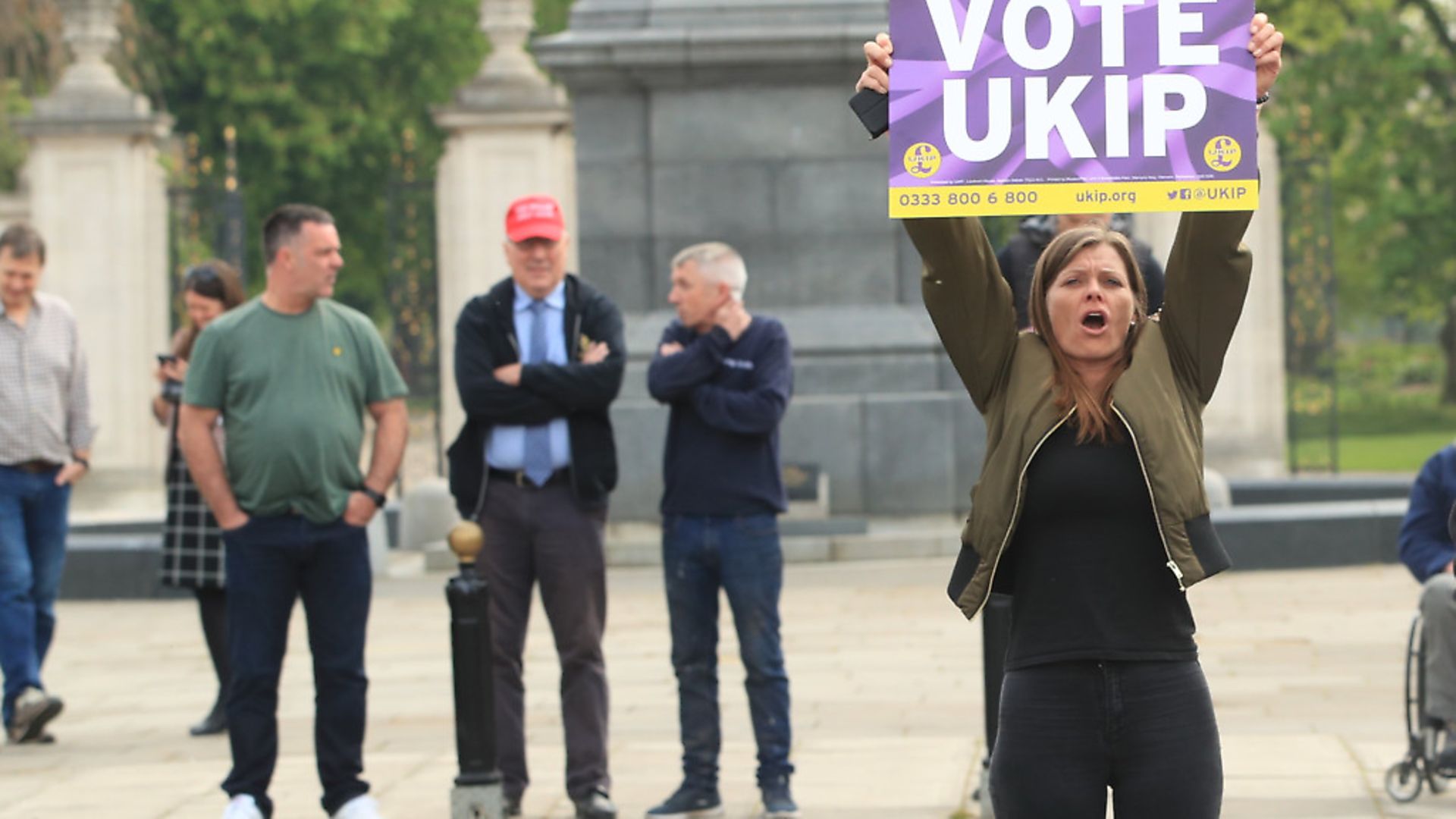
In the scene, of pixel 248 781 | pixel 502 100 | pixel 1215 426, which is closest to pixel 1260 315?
pixel 1215 426

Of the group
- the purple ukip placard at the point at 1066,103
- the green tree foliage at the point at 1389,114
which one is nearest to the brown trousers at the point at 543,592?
the purple ukip placard at the point at 1066,103

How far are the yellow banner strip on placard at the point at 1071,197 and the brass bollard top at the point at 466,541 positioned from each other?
2899 mm

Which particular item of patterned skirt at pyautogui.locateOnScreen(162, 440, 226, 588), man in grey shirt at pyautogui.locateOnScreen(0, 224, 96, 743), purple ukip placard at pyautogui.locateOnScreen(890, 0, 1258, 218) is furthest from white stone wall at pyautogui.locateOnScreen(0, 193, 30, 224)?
purple ukip placard at pyautogui.locateOnScreen(890, 0, 1258, 218)

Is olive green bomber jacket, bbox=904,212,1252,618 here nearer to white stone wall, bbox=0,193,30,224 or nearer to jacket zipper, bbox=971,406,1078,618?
jacket zipper, bbox=971,406,1078,618

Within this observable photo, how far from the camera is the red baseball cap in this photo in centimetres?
805

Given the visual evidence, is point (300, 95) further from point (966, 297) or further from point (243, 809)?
point (966, 297)

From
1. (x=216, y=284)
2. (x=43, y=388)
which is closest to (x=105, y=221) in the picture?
(x=43, y=388)

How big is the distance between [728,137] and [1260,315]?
10890 millimetres

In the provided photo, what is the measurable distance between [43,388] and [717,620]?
3.48 meters

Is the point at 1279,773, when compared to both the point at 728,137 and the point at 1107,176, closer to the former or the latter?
the point at 1107,176

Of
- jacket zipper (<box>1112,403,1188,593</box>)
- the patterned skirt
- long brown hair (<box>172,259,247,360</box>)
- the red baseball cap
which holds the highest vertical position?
the red baseball cap

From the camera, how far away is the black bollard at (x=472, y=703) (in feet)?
24.3

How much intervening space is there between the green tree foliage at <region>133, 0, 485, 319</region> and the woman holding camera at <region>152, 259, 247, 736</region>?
28.0m

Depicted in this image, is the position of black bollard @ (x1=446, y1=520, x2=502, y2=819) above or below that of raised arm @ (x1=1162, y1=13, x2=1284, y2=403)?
below
